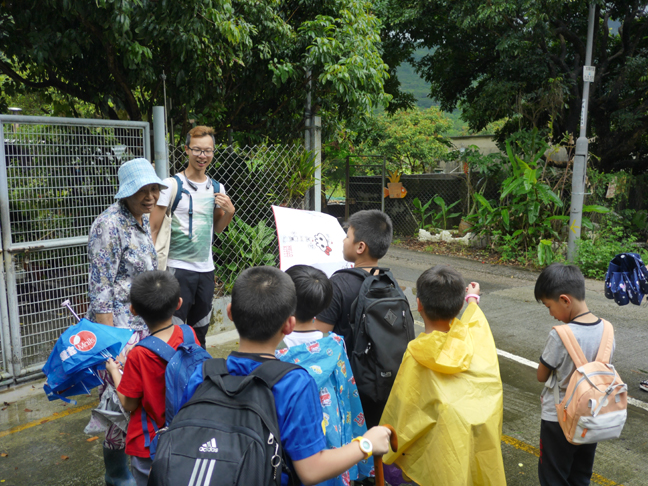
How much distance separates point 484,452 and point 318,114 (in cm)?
501

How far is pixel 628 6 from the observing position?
11266 mm

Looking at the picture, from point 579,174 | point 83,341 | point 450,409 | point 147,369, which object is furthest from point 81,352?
point 579,174

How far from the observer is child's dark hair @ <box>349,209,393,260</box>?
8.93ft

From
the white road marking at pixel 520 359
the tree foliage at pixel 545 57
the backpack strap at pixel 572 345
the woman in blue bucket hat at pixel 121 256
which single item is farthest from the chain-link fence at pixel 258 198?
the tree foliage at pixel 545 57

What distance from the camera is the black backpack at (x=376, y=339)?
2.44 meters

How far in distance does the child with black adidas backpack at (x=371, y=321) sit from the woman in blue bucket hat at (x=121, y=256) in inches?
43.0

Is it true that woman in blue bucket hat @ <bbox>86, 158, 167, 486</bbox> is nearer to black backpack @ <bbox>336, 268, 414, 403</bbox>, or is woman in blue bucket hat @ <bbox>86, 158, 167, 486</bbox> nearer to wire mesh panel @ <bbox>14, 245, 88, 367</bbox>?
black backpack @ <bbox>336, 268, 414, 403</bbox>

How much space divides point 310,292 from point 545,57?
10642 millimetres

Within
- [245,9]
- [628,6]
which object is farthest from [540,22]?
[245,9]

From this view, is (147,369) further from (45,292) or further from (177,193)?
(45,292)

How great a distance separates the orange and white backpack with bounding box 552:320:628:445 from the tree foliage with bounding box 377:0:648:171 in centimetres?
898

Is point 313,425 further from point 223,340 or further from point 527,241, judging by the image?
point 527,241

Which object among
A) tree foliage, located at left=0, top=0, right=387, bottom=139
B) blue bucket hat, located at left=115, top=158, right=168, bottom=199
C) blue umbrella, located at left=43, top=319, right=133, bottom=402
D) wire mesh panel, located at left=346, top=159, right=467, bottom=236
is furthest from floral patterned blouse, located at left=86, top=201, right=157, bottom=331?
wire mesh panel, located at left=346, top=159, right=467, bottom=236

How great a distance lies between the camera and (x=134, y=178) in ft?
9.32
